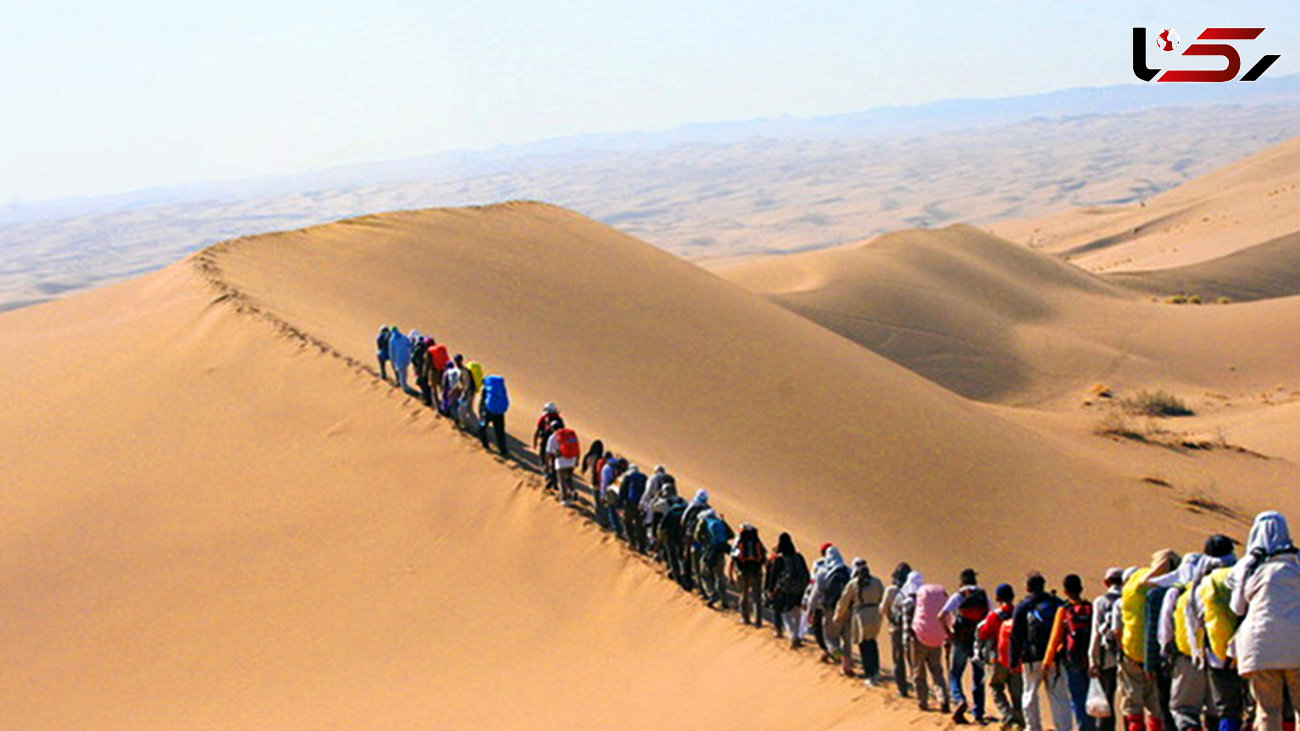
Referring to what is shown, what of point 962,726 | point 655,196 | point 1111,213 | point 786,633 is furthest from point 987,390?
point 655,196

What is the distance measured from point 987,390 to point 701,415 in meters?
14.6

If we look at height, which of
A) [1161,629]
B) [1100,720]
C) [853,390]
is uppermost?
[1161,629]

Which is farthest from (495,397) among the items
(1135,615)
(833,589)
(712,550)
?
(1135,615)

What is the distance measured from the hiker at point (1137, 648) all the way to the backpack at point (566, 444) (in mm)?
6169

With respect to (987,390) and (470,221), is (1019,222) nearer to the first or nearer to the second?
(987,390)

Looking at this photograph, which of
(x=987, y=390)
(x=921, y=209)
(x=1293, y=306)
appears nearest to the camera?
(x=987, y=390)

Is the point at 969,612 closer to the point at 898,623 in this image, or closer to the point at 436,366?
the point at 898,623

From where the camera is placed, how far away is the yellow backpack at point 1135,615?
616 centimetres

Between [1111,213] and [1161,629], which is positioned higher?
[1161,629]

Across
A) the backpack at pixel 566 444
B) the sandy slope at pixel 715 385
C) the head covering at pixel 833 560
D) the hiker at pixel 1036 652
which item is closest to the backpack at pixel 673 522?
the backpack at pixel 566 444

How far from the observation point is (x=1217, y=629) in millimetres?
5723

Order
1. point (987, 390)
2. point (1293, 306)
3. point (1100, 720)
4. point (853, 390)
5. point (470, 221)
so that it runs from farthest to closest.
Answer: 1. point (1293, 306)
2. point (987, 390)
3. point (470, 221)
4. point (853, 390)
5. point (1100, 720)

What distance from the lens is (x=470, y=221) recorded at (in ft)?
91.6

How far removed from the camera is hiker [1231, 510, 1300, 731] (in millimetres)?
5406
